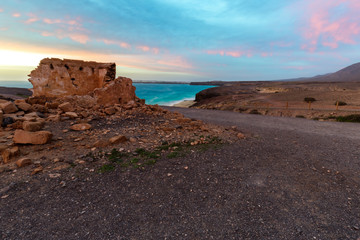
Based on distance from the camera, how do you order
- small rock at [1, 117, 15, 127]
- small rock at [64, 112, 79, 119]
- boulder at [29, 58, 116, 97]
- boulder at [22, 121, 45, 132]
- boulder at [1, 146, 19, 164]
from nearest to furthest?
boulder at [1, 146, 19, 164]
boulder at [22, 121, 45, 132]
small rock at [1, 117, 15, 127]
small rock at [64, 112, 79, 119]
boulder at [29, 58, 116, 97]

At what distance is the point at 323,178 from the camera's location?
5383 mm

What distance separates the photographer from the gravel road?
129 inches

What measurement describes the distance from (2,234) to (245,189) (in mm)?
5204

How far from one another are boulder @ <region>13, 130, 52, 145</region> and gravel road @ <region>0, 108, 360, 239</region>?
211 centimetres

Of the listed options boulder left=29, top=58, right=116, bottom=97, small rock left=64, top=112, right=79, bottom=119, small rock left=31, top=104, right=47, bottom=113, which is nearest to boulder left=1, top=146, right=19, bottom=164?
small rock left=64, top=112, right=79, bottom=119

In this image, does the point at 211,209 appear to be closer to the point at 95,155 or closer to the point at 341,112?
the point at 95,155

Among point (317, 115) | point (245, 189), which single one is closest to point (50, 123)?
point (245, 189)

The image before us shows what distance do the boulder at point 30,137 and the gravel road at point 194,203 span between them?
2114mm

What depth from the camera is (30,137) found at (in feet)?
19.8

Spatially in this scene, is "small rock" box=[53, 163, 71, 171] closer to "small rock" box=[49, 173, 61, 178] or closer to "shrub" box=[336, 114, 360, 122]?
"small rock" box=[49, 173, 61, 178]

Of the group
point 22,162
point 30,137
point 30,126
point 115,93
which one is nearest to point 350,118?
point 115,93

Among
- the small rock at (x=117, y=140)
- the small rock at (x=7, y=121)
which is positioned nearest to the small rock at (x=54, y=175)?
the small rock at (x=117, y=140)

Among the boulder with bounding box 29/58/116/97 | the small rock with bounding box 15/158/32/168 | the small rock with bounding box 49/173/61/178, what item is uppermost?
the boulder with bounding box 29/58/116/97

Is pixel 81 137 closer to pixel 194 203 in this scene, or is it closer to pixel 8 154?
pixel 8 154
